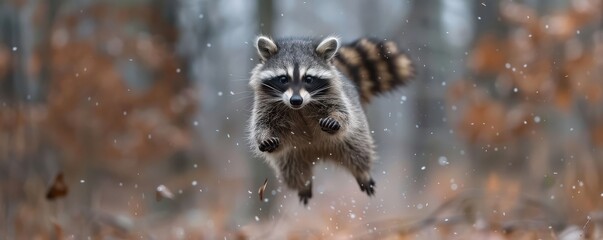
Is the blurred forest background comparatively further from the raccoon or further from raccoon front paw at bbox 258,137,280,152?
raccoon front paw at bbox 258,137,280,152

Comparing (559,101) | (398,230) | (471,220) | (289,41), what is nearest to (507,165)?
(559,101)

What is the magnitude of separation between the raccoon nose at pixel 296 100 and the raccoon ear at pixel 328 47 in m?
0.14

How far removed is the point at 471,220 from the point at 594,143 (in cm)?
551

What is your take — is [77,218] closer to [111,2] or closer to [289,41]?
[111,2]

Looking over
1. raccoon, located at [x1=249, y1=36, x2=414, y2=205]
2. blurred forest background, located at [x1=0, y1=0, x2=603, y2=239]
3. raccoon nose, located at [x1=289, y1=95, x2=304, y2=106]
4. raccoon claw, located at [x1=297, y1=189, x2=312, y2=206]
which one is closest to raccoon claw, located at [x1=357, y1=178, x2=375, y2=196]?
raccoon, located at [x1=249, y1=36, x2=414, y2=205]

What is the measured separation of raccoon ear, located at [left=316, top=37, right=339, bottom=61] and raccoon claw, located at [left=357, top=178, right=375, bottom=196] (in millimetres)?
547

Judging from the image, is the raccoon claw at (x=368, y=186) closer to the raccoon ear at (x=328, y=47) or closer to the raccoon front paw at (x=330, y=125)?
the raccoon front paw at (x=330, y=125)

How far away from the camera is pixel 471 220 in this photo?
7.24m

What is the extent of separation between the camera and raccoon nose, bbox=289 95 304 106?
2.39 metres

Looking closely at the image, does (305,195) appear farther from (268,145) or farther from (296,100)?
(296,100)

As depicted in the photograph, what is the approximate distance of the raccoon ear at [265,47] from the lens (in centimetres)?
240

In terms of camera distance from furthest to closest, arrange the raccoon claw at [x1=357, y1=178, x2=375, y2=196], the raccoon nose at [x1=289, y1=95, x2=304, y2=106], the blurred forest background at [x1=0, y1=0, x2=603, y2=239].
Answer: the blurred forest background at [x1=0, y1=0, x2=603, y2=239] < the raccoon claw at [x1=357, y1=178, x2=375, y2=196] < the raccoon nose at [x1=289, y1=95, x2=304, y2=106]

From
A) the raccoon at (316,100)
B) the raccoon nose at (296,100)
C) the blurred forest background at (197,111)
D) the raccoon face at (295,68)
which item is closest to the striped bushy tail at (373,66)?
the raccoon at (316,100)

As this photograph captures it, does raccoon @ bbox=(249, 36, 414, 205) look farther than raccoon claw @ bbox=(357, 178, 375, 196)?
No
